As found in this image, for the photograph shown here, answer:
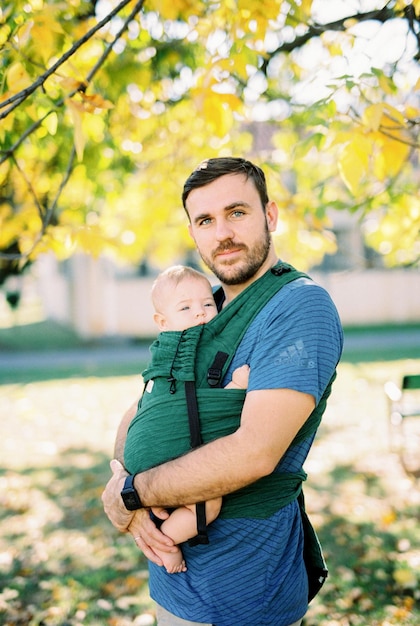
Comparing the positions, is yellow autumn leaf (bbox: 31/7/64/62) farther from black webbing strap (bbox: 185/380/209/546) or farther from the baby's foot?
the baby's foot

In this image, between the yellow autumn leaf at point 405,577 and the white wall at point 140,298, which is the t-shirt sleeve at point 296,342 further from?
the white wall at point 140,298

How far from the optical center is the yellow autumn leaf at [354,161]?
2205 millimetres

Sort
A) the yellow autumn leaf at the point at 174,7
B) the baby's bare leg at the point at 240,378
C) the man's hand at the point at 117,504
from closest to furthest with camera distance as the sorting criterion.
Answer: the baby's bare leg at the point at 240,378
the man's hand at the point at 117,504
the yellow autumn leaf at the point at 174,7

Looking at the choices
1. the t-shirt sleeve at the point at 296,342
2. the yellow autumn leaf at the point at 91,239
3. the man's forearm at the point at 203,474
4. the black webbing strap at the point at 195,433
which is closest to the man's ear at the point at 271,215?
the t-shirt sleeve at the point at 296,342

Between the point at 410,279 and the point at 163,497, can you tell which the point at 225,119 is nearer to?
the point at 163,497

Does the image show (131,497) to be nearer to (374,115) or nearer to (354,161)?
(354,161)

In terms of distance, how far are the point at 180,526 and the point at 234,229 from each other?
971 millimetres

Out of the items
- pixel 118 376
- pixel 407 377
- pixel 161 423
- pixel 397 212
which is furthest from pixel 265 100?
pixel 118 376

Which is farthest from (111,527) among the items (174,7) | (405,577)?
(174,7)

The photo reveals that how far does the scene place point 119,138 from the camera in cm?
509

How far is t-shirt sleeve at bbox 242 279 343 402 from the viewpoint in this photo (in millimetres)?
1711

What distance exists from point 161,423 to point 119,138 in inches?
146

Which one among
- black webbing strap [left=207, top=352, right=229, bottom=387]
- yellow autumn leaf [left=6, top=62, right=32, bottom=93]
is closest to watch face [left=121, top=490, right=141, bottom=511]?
black webbing strap [left=207, top=352, right=229, bottom=387]

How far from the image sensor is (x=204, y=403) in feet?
5.98
